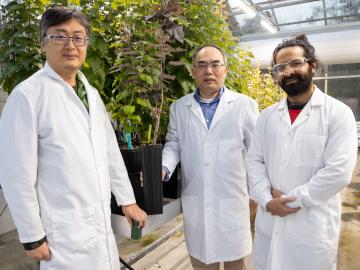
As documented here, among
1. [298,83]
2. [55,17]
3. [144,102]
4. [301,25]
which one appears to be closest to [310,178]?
[298,83]

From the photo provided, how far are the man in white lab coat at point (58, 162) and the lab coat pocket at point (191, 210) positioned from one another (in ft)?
1.82

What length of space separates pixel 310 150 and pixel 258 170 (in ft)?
0.91

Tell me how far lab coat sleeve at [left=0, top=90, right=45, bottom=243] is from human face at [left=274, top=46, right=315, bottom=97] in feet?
3.54

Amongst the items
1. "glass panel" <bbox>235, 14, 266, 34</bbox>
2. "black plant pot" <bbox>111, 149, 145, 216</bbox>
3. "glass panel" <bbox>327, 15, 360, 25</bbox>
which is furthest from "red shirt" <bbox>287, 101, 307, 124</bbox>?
"glass panel" <bbox>327, 15, 360, 25</bbox>

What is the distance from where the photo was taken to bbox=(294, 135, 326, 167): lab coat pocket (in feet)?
4.43

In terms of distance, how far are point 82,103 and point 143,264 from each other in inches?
71.3

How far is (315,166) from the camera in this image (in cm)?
136

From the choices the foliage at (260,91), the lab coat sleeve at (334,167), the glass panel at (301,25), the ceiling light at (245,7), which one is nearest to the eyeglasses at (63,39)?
the lab coat sleeve at (334,167)

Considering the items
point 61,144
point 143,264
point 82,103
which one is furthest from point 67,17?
point 143,264

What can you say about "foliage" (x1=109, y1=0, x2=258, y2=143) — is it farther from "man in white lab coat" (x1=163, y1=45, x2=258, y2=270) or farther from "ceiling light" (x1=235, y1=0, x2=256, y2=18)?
"ceiling light" (x1=235, y1=0, x2=256, y2=18)

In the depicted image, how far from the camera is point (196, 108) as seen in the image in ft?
5.71

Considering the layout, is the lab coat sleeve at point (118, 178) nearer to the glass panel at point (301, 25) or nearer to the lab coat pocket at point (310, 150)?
the lab coat pocket at point (310, 150)

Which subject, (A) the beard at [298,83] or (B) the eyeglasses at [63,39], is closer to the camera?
(B) the eyeglasses at [63,39]

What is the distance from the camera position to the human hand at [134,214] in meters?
1.34
